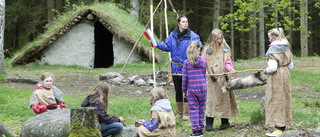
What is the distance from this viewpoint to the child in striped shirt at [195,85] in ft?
20.3

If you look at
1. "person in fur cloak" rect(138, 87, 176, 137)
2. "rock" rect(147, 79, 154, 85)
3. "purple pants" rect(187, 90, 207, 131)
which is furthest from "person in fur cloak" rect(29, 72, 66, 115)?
"rock" rect(147, 79, 154, 85)

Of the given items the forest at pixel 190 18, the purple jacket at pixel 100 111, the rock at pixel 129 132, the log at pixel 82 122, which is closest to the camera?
the log at pixel 82 122

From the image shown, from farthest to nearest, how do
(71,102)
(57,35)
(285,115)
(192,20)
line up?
(192,20)
(57,35)
(71,102)
(285,115)

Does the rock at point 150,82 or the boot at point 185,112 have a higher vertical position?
the rock at point 150,82

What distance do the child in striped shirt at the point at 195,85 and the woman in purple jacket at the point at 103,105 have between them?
1152 mm

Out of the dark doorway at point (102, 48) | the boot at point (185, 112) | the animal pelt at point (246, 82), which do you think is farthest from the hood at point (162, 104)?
the dark doorway at point (102, 48)

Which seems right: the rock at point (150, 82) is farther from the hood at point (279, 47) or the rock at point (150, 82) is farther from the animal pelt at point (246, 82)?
the hood at point (279, 47)

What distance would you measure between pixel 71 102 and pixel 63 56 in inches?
355

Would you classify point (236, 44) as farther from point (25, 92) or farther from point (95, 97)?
point (95, 97)

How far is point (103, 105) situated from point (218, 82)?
78.2 inches

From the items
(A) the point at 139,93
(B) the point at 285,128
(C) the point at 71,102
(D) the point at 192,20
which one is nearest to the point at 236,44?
(D) the point at 192,20

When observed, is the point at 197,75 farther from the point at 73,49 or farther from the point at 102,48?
the point at 102,48

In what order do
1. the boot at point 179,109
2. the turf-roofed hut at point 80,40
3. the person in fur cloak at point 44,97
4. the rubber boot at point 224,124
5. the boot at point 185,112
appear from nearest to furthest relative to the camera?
the person in fur cloak at point 44,97 → the rubber boot at point 224,124 → the boot at point 185,112 → the boot at point 179,109 → the turf-roofed hut at point 80,40

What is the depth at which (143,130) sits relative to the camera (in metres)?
5.75
